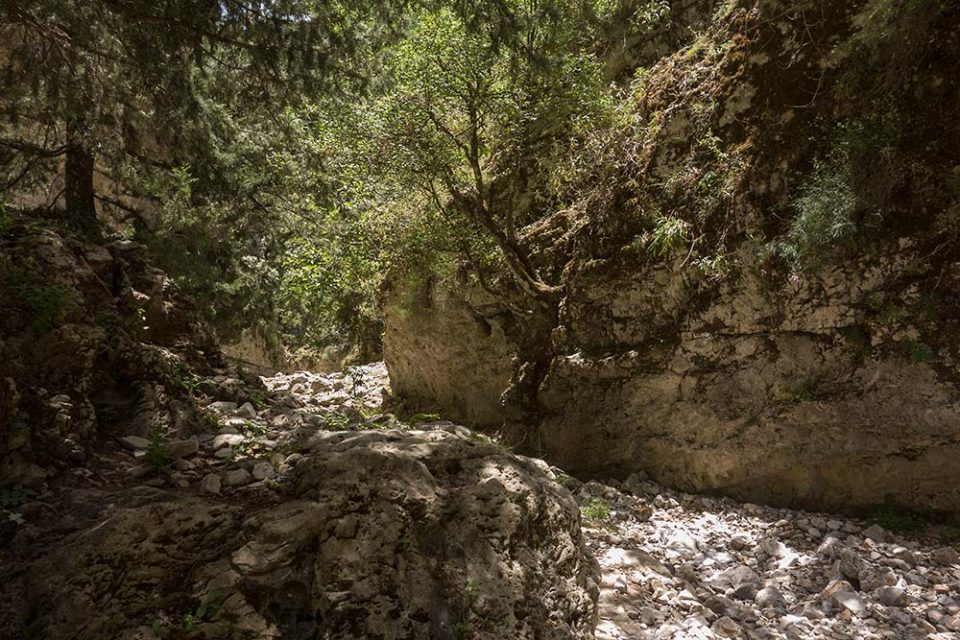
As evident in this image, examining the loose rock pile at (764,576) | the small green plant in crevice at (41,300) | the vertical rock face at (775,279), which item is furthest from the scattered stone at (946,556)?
the small green plant in crevice at (41,300)

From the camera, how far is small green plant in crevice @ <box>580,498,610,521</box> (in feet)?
20.1

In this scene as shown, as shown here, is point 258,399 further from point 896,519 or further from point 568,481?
point 896,519

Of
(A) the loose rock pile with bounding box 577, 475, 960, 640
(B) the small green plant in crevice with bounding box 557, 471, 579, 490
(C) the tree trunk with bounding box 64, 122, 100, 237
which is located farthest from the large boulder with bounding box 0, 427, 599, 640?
(C) the tree trunk with bounding box 64, 122, 100, 237

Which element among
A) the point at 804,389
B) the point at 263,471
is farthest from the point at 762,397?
the point at 263,471

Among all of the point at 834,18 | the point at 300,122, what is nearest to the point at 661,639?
the point at 834,18

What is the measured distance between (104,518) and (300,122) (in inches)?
318

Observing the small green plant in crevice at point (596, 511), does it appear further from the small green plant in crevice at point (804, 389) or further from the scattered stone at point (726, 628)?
the small green plant in crevice at point (804, 389)

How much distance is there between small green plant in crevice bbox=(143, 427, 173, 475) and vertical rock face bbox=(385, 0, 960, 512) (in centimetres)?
561

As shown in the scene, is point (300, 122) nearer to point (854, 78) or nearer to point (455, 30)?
point (455, 30)

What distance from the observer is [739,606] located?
4.46 metres

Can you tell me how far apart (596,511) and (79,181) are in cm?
779

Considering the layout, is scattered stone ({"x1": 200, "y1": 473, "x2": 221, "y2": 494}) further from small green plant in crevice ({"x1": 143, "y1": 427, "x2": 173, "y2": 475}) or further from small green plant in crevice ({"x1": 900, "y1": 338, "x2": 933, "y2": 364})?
small green plant in crevice ({"x1": 900, "y1": 338, "x2": 933, "y2": 364})

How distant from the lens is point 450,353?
35.9ft

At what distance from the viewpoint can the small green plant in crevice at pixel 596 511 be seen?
6129mm
